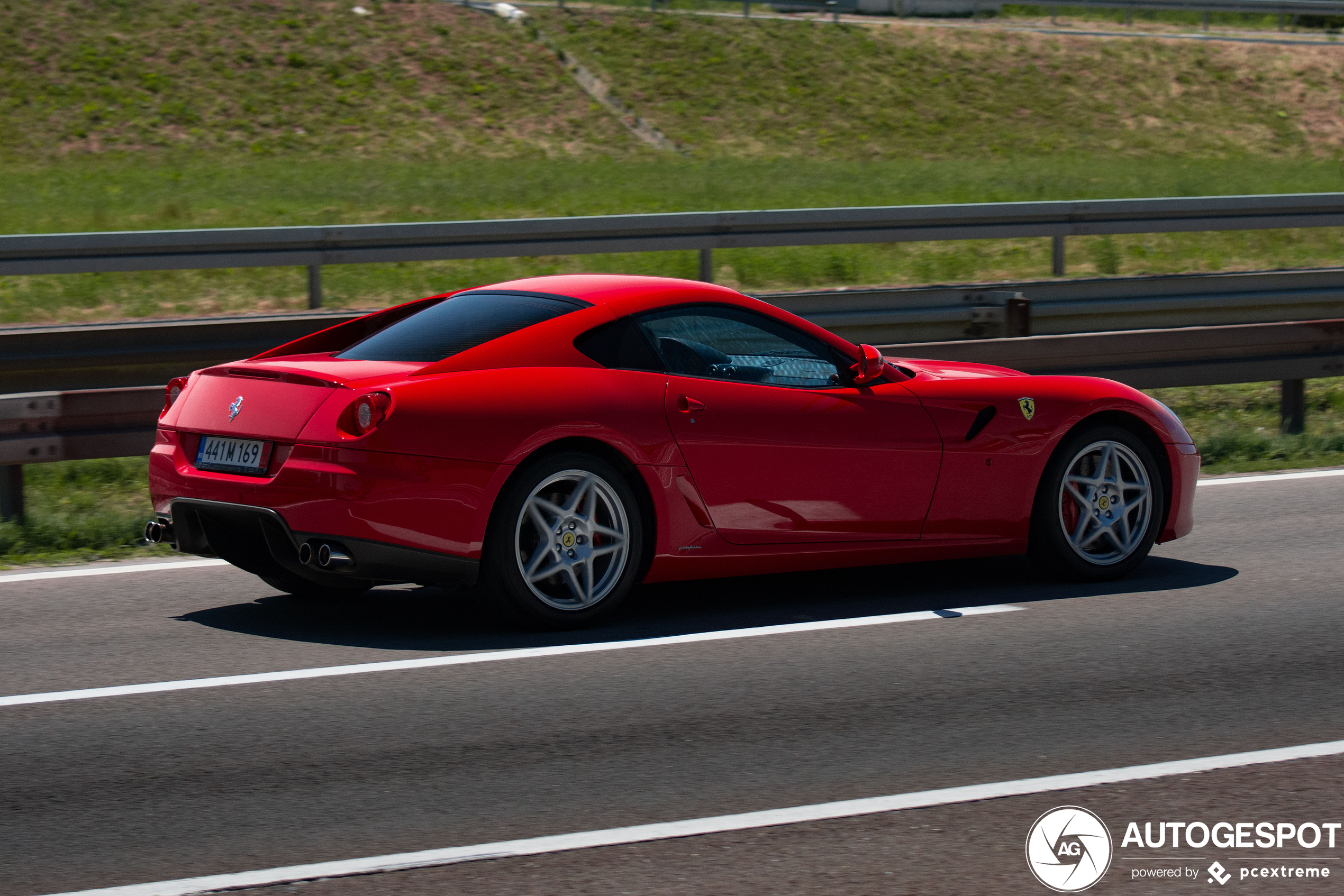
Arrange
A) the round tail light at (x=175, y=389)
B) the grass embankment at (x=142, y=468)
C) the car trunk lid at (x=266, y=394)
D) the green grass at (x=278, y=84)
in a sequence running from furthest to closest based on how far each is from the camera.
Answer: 1. the green grass at (x=278, y=84)
2. the grass embankment at (x=142, y=468)
3. the round tail light at (x=175, y=389)
4. the car trunk lid at (x=266, y=394)

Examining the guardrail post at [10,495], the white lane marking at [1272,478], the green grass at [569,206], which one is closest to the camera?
the guardrail post at [10,495]

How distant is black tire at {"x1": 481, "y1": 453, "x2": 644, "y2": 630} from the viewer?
5996mm

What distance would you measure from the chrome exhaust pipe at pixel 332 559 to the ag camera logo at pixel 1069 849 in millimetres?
2563

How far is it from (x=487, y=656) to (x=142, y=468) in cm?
490

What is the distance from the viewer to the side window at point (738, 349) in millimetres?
6488

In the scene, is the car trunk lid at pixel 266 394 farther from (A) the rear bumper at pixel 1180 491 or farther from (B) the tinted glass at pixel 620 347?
(A) the rear bumper at pixel 1180 491

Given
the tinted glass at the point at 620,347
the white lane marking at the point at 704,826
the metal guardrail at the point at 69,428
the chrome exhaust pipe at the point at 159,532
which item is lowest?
the white lane marking at the point at 704,826

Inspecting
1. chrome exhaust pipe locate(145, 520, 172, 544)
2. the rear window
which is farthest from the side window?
chrome exhaust pipe locate(145, 520, 172, 544)

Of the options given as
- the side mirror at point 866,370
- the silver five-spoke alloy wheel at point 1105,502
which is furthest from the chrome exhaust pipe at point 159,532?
the silver five-spoke alloy wheel at point 1105,502

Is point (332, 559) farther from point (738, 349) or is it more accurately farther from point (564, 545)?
point (738, 349)

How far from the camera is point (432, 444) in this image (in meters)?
5.81

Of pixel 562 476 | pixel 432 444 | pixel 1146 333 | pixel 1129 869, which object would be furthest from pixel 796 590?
pixel 1146 333

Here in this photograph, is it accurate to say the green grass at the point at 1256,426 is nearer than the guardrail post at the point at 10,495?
No

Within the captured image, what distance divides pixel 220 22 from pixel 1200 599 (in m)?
26.5
